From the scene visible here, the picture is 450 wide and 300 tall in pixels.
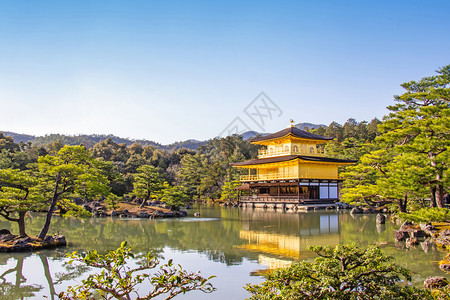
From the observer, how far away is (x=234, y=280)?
300 inches

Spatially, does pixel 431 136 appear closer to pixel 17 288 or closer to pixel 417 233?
pixel 417 233

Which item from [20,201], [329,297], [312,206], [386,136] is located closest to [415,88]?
[386,136]

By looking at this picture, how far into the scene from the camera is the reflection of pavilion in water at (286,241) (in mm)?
9714

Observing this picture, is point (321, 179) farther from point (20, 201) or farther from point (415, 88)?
point (20, 201)

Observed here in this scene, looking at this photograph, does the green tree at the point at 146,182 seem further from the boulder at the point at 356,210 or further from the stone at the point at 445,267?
the stone at the point at 445,267

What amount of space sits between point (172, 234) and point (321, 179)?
58.9 feet

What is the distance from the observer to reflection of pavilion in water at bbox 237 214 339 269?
971 cm

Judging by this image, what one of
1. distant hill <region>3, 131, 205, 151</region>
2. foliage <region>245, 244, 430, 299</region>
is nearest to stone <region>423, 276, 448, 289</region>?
foliage <region>245, 244, 430, 299</region>

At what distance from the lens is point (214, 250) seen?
11.1 meters

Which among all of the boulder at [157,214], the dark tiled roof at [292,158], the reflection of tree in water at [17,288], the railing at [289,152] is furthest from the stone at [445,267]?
the railing at [289,152]

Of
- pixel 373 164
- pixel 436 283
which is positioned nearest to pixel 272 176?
pixel 373 164

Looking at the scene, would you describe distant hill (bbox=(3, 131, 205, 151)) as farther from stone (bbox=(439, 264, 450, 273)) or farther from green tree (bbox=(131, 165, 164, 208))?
stone (bbox=(439, 264, 450, 273))

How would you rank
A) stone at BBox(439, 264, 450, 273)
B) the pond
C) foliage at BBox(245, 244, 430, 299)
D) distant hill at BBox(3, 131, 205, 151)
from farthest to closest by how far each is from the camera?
distant hill at BBox(3, 131, 205, 151), stone at BBox(439, 264, 450, 273), the pond, foliage at BBox(245, 244, 430, 299)

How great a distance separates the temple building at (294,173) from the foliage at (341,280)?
925 inches
